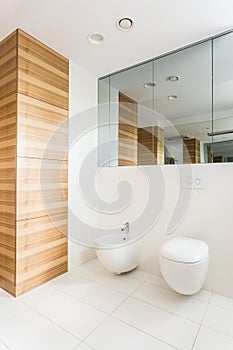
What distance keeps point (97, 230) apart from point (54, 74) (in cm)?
187

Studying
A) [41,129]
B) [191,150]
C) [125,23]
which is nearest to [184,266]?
[191,150]

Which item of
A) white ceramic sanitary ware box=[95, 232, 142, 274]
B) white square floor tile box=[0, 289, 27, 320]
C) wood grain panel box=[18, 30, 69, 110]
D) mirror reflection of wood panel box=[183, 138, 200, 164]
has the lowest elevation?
white square floor tile box=[0, 289, 27, 320]

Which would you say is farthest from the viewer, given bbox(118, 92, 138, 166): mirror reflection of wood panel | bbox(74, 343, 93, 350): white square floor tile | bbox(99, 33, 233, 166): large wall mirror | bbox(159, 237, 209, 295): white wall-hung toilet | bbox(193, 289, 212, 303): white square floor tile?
bbox(118, 92, 138, 166): mirror reflection of wood panel

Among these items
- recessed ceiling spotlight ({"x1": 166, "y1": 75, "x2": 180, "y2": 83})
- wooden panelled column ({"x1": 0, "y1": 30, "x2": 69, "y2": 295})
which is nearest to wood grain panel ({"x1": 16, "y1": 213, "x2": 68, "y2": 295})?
wooden panelled column ({"x1": 0, "y1": 30, "x2": 69, "y2": 295})

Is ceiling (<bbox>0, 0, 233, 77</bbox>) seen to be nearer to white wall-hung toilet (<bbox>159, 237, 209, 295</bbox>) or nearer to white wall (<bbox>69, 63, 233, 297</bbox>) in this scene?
white wall (<bbox>69, 63, 233, 297</bbox>)

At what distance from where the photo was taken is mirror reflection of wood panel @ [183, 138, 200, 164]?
2100mm

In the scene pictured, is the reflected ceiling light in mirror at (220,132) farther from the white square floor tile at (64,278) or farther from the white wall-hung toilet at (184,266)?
the white square floor tile at (64,278)

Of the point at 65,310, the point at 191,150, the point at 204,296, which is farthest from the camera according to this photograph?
the point at 191,150

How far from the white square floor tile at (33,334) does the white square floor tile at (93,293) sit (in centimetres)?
37

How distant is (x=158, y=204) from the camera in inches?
91.0

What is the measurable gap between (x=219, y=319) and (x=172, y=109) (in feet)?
6.20

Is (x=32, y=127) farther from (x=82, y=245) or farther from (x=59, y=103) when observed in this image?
(x=82, y=245)

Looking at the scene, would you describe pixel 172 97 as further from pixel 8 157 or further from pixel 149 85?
pixel 8 157

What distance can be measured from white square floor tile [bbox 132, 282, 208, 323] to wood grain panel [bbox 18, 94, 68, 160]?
156cm
